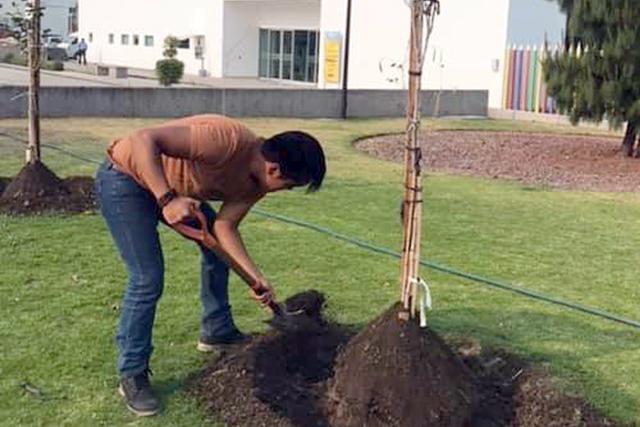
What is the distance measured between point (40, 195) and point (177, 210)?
497 centimetres

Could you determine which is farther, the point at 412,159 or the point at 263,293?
the point at 263,293

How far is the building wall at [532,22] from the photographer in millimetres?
24641

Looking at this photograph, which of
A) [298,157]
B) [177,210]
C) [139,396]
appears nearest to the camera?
[177,210]

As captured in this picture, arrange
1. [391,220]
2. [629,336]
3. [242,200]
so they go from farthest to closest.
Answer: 1. [391,220]
2. [629,336]
3. [242,200]

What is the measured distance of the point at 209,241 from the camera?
3.83 meters

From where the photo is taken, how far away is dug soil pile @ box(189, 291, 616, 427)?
3742 mm

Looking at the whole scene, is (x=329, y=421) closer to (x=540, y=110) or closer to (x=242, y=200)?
(x=242, y=200)

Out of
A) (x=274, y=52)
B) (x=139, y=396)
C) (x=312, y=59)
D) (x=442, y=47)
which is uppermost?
(x=442, y=47)

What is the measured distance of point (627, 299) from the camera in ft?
19.7

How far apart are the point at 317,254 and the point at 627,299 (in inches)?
86.1

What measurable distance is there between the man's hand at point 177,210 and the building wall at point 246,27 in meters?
32.8

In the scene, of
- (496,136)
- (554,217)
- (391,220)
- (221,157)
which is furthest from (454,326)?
(496,136)

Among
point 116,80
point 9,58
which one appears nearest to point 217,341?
point 116,80

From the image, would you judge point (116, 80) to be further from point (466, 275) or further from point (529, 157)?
point (466, 275)
